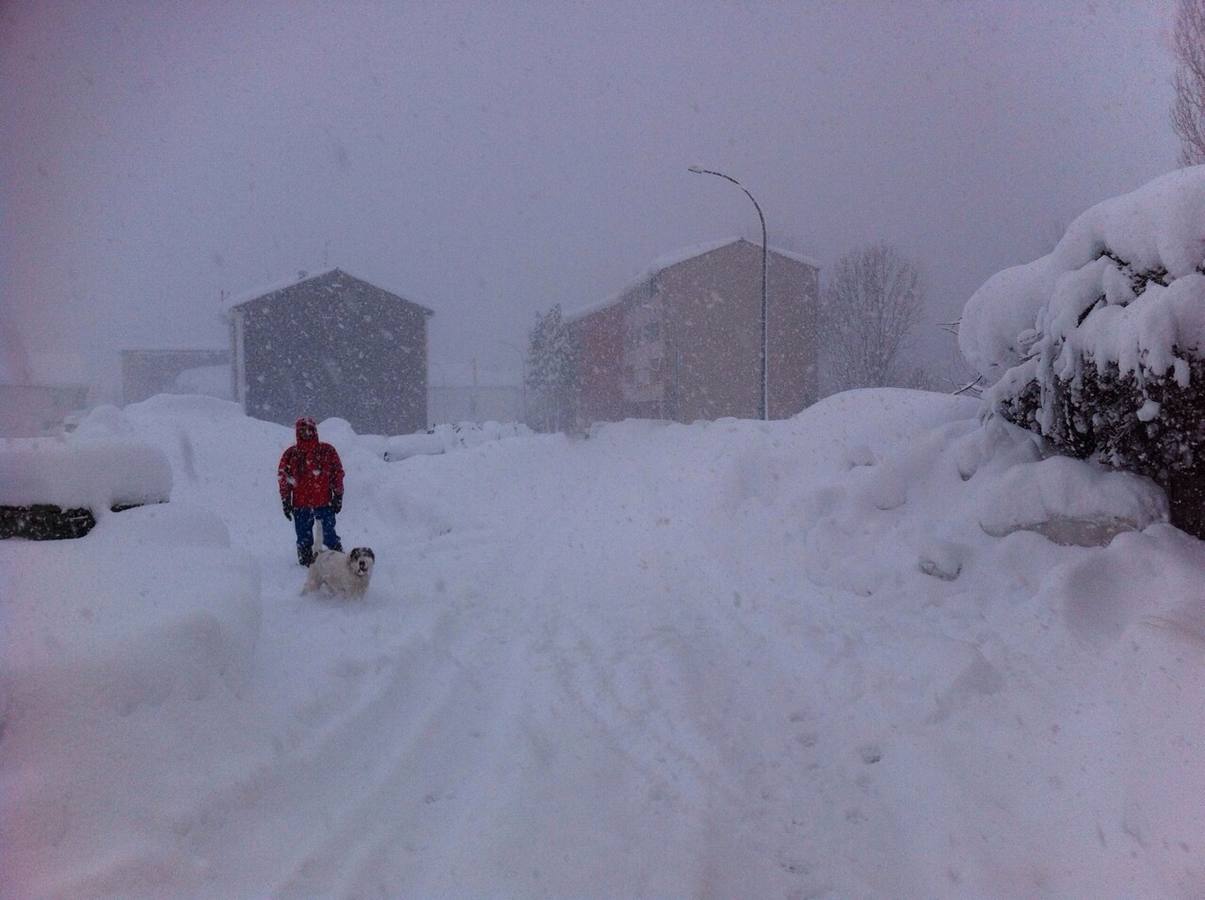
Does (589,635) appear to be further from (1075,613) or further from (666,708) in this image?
(1075,613)

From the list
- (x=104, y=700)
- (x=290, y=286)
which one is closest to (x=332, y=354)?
(x=290, y=286)

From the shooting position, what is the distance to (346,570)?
673cm

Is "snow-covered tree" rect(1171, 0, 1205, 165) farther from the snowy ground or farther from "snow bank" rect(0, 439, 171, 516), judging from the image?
"snow bank" rect(0, 439, 171, 516)

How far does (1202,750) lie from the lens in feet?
10.7

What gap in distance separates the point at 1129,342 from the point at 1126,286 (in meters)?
0.62

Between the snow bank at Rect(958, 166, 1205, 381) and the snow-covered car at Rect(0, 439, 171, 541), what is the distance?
694 centimetres

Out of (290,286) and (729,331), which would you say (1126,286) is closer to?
(729,331)

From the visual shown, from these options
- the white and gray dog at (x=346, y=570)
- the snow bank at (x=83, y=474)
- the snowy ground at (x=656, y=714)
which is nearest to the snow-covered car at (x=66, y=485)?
the snow bank at (x=83, y=474)

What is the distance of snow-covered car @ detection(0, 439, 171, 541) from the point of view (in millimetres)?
4418

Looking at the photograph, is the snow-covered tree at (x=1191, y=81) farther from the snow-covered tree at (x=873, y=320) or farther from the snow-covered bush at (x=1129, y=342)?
the snow-covered tree at (x=873, y=320)

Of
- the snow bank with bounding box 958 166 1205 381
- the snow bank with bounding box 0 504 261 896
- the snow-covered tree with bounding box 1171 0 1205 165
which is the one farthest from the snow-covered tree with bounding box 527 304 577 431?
the snow bank with bounding box 0 504 261 896

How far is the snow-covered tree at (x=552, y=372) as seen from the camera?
49.2 metres

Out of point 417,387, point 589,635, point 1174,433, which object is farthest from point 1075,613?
point 417,387

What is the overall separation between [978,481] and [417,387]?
35.3 m
